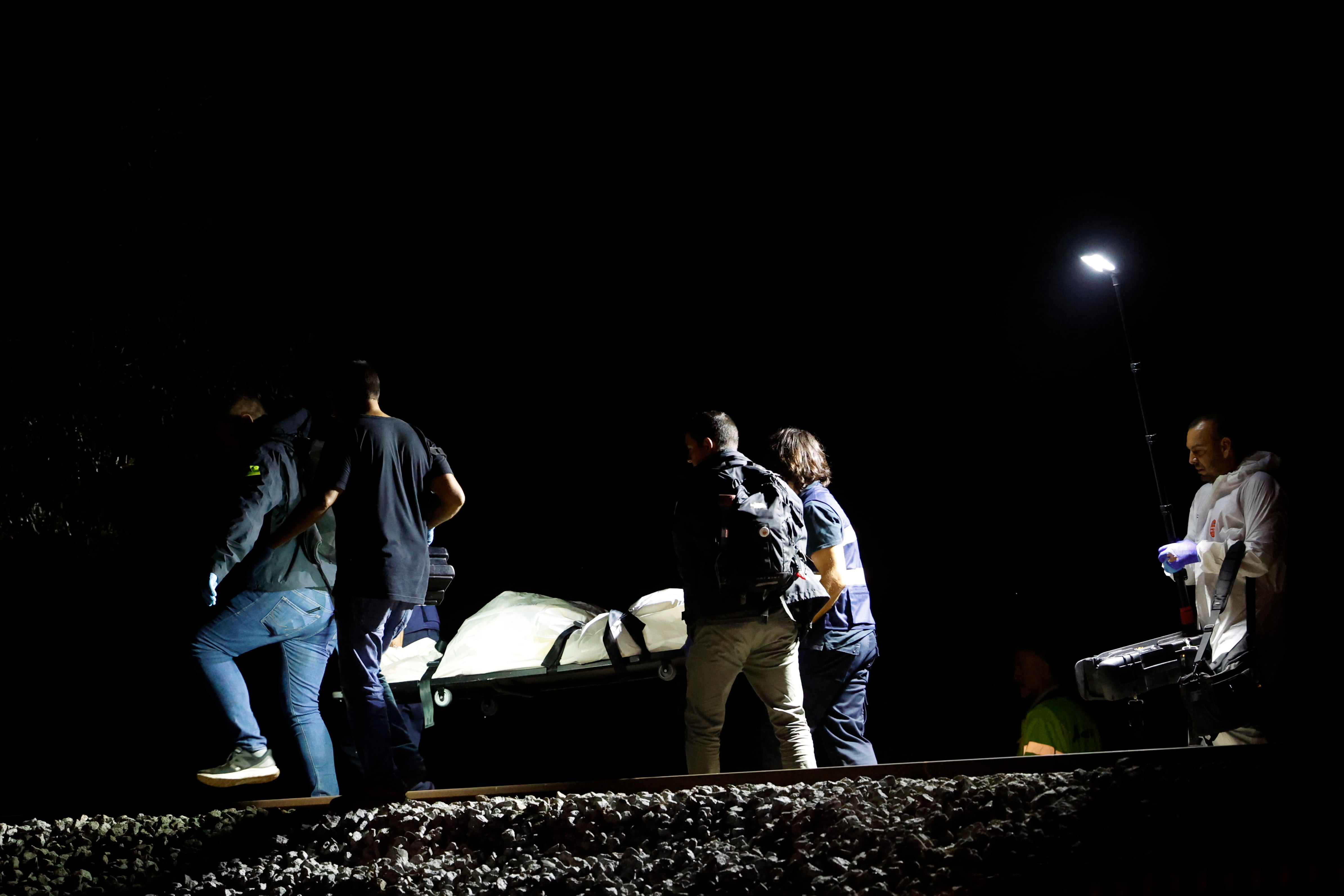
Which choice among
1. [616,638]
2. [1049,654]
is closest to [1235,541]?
[1049,654]

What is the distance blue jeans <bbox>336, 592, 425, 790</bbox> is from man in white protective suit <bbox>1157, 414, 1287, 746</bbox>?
9.42 feet

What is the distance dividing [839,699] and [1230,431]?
1.89 meters

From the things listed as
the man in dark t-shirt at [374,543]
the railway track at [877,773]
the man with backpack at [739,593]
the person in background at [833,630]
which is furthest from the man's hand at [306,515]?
the person in background at [833,630]

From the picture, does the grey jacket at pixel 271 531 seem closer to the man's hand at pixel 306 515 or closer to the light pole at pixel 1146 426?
the man's hand at pixel 306 515

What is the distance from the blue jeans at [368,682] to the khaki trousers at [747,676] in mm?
1044

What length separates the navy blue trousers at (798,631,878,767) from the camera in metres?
4.09

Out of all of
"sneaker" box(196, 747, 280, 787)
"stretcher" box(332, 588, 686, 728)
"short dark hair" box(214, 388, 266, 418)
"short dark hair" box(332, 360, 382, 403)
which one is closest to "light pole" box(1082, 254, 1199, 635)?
"stretcher" box(332, 588, 686, 728)

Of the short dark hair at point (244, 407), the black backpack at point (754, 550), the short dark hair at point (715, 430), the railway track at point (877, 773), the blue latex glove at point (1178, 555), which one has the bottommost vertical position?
the railway track at point (877, 773)

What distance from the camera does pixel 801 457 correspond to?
4.23 metres

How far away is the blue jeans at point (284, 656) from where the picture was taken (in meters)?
3.78

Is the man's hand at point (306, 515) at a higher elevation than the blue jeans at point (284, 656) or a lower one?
higher

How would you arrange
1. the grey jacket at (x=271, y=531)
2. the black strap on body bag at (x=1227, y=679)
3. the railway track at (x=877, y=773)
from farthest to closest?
the grey jacket at (x=271, y=531) → the black strap on body bag at (x=1227, y=679) → the railway track at (x=877, y=773)

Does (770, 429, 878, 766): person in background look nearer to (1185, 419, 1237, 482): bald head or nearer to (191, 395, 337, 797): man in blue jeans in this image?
(1185, 419, 1237, 482): bald head

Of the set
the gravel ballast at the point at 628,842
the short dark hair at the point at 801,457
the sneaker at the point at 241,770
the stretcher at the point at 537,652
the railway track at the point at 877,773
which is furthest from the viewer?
the stretcher at the point at 537,652
